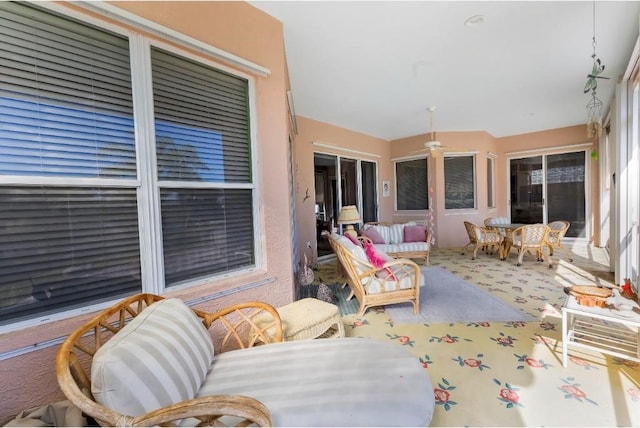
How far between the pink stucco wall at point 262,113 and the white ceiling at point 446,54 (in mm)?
270

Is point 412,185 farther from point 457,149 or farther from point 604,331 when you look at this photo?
point 604,331

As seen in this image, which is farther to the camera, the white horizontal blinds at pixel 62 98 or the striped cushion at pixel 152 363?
the white horizontal blinds at pixel 62 98

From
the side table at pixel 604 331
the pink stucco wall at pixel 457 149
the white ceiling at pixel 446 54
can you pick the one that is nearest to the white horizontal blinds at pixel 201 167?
the white ceiling at pixel 446 54

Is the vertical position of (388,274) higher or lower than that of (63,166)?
lower

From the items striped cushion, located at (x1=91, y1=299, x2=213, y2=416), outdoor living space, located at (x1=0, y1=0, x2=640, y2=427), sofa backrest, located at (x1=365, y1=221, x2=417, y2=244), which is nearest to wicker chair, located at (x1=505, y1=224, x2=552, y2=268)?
outdoor living space, located at (x1=0, y1=0, x2=640, y2=427)

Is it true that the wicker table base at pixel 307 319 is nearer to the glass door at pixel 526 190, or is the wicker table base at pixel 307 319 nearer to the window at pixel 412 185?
the window at pixel 412 185

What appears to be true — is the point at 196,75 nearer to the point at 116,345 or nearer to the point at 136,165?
the point at 136,165

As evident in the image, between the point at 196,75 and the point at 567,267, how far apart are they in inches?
231

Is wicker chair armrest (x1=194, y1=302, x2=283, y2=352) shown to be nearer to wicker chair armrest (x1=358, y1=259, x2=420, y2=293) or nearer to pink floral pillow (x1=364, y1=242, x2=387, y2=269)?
wicker chair armrest (x1=358, y1=259, x2=420, y2=293)

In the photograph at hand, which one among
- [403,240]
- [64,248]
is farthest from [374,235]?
[64,248]

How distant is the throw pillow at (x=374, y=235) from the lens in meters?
5.04

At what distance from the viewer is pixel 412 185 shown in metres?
6.97

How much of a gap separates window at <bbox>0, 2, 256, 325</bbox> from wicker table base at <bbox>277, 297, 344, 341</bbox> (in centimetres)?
58

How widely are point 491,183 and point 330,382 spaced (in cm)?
762
